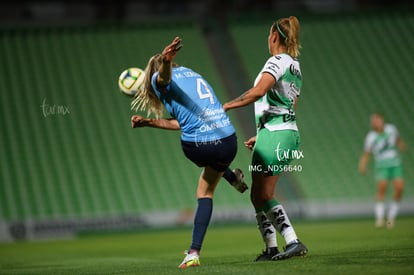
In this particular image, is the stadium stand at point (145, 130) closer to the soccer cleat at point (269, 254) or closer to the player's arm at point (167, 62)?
the soccer cleat at point (269, 254)

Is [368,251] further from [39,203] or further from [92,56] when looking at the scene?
[92,56]

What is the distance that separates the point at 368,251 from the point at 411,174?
12660 millimetres

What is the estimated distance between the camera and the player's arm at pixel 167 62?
21.8 ft

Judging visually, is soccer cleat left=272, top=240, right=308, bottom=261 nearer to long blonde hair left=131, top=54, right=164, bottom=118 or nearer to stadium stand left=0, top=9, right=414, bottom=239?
long blonde hair left=131, top=54, right=164, bottom=118

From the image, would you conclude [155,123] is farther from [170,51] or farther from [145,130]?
[145,130]

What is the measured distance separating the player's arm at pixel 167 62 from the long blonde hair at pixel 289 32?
1164 millimetres

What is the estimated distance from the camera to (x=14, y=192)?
18516 mm

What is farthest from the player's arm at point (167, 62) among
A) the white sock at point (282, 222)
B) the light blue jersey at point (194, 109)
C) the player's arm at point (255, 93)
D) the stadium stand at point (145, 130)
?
the stadium stand at point (145, 130)

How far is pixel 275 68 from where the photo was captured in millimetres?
7090

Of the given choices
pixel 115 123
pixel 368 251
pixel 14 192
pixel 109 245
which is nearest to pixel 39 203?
pixel 14 192

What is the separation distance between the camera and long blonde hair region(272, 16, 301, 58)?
731 cm

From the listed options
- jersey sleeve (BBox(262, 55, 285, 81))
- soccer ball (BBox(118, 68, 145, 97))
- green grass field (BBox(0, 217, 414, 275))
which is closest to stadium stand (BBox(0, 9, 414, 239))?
green grass field (BBox(0, 217, 414, 275))

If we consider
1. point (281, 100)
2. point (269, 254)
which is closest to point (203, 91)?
point (281, 100)

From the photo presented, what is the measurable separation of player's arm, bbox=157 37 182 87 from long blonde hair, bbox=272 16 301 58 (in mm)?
1164
